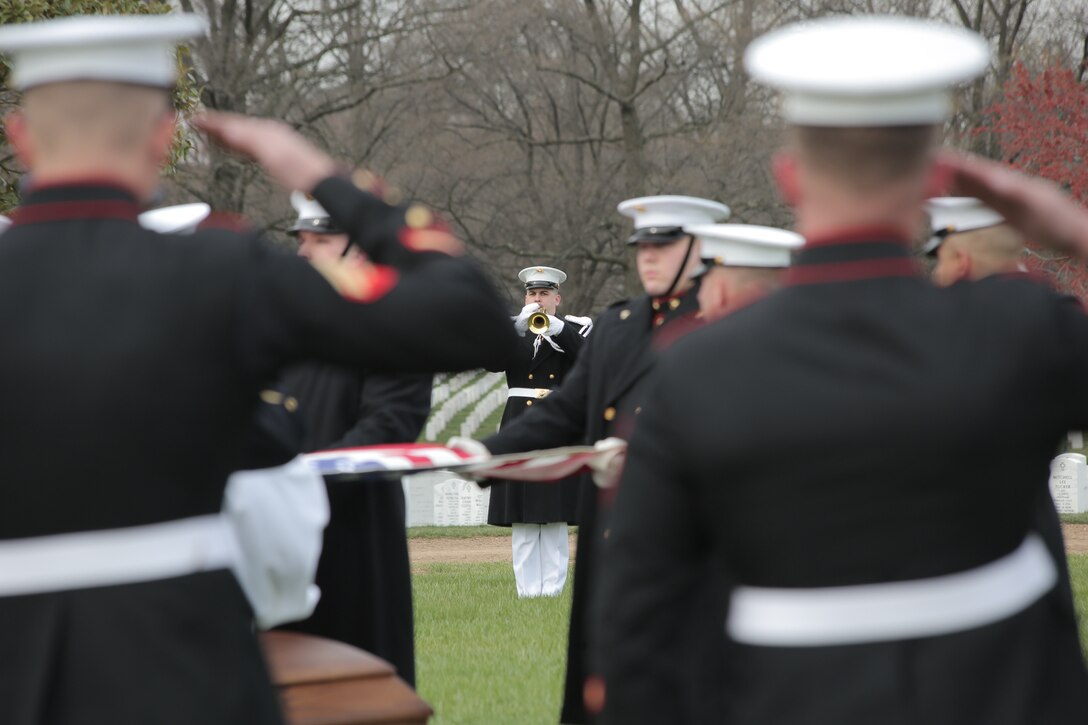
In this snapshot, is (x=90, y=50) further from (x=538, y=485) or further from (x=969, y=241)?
(x=538, y=485)

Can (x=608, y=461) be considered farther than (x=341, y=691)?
Yes

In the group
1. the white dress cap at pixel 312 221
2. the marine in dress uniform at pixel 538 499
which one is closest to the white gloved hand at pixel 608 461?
the white dress cap at pixel 312 221

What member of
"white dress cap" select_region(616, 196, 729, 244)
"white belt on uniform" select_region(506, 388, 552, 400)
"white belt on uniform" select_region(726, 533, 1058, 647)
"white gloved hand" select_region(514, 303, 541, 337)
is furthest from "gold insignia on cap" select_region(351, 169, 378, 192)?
"white belt on uniform" select_region(506, 388, 552, 400)

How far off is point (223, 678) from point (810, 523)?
916 mm

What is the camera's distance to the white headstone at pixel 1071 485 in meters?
18.4

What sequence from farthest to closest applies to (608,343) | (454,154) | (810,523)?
(454,154) → (608,343) → (810,523)

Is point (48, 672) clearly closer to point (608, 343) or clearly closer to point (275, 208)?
point (608, 343)

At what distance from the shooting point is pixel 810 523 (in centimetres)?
234

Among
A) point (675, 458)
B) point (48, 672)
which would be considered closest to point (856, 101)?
point (675, 458)

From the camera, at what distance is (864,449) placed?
2316 millimetres

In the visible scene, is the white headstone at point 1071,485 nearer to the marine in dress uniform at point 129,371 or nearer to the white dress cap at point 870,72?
the white dress cap at point 870,72

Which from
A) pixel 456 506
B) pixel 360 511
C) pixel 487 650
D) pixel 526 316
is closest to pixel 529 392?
pixel 526 316

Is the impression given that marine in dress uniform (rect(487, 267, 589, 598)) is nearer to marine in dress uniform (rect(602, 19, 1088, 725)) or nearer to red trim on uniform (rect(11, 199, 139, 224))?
red trim on uniform (rect(11, 199, 139, 224))

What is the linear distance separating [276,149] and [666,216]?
12.6 feet
